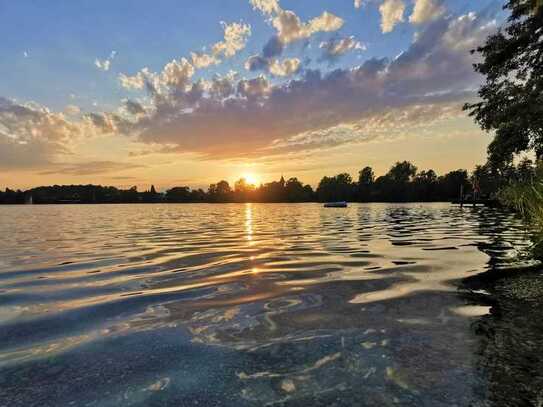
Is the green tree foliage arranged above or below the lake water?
above

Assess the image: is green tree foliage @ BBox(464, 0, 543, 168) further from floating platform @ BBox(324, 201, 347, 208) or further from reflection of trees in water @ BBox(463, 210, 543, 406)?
floating platform @ BBox(324, 201, 347, 208)

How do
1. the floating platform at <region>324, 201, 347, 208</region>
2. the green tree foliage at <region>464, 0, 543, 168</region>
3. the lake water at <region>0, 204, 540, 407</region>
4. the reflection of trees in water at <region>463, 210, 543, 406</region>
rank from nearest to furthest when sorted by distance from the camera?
the reflection of trees in water at <region>463, 210, 543, 406</region>, the lake water at <region>0, 204, 540, 407</region>, the green tree foliage at <region>464, 0, 543, 168</region>, the floating platform at <region>324, 201, 347, 208</region>

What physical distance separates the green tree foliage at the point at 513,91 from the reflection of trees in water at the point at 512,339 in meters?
21.0

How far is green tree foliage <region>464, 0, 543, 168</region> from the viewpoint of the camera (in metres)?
24.3

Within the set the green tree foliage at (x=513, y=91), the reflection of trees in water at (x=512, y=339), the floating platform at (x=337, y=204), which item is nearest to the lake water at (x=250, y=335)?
the reflection of trees in water at (x=512, y=339)

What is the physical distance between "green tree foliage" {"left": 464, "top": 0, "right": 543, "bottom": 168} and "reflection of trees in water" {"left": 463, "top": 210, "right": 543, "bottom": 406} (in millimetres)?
20996

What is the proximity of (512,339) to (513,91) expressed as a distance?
1146 inches

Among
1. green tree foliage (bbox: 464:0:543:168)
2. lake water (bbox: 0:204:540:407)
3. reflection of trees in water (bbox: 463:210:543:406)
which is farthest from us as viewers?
green tree foliage (bbox: 464:0:543:168)

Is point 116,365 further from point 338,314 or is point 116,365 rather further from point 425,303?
point 425,303

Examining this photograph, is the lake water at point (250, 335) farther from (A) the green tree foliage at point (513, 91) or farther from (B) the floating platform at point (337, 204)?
(B) the floating platform at point (337, 204)

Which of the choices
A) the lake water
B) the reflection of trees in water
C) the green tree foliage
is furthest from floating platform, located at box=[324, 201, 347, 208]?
the reflection of trees in water

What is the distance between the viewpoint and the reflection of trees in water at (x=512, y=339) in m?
3.12

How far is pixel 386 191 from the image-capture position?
189375 mm

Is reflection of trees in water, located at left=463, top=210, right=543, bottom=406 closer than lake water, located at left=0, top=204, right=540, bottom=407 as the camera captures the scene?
Yes
